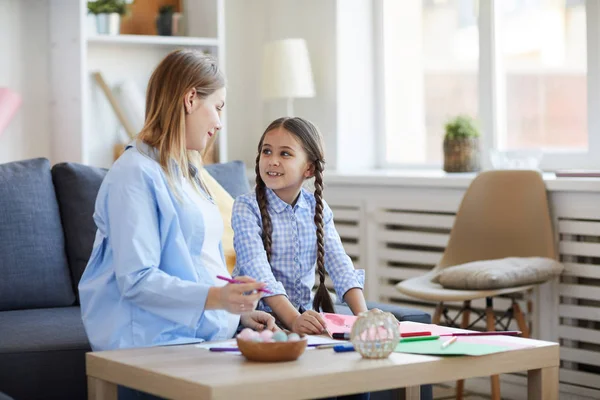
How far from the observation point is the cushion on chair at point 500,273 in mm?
3000

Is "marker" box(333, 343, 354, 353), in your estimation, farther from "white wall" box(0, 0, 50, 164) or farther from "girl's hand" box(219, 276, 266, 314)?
"white wall" box(0, 0, 50, 164)

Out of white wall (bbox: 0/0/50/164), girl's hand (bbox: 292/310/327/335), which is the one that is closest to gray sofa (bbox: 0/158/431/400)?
girl's hand (bbox: 292/310/327/335)

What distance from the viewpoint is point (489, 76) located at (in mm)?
3969

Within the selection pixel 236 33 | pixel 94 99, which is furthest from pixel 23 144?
pixel 236 33

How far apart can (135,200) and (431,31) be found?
2.68 metres

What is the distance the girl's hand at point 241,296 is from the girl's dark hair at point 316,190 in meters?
0.51

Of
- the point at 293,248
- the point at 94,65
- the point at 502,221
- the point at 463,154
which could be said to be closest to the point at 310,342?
the point at 293,248

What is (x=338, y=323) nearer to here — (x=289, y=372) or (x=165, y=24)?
(x=289, y=372)

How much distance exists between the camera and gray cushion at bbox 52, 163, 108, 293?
9.57 ft

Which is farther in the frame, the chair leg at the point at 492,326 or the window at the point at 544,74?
the window at the point at 544,74

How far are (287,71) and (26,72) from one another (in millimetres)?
1072

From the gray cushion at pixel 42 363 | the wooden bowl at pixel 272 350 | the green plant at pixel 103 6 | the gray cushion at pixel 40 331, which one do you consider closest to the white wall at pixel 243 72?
the green plant at pixel 103 6

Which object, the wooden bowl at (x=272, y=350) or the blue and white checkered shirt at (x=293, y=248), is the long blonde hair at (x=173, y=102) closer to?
the blue and white checkered shirt at (x=293, y=248)

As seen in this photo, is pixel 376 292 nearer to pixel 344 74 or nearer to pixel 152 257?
pixel 344 74
